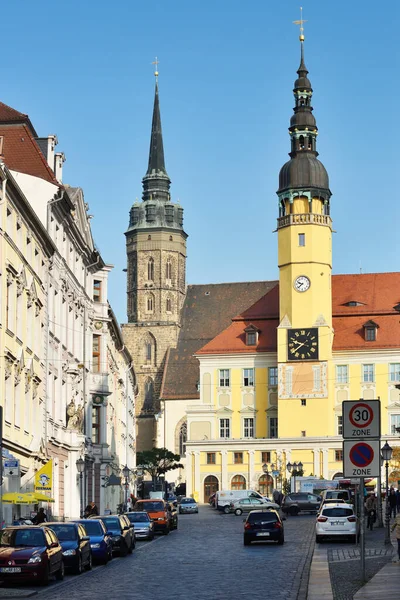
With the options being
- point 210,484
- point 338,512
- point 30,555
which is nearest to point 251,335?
point 210,484

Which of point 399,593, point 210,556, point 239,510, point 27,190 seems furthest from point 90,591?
point 239,510

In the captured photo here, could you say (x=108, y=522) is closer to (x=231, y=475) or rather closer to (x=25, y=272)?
(x=25, y=272)

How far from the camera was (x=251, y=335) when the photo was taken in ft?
404

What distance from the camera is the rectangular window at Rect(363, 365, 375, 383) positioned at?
389ft

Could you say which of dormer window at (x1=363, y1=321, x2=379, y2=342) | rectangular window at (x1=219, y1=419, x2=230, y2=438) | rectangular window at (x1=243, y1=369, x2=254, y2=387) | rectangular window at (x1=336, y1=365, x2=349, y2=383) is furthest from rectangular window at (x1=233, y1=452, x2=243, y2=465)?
dormer window at (x1=363, y1=321, x2=379, y2=342)

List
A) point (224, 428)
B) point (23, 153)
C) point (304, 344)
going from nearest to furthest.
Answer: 1. point (23, 153)
2. point (304, 344)
3. point (224, 428)

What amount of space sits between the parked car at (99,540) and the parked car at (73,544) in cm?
178

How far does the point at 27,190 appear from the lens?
56.7 metres

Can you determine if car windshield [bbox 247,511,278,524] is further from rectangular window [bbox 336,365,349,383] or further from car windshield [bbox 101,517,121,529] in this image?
rectangular window [bbox 336,365,349,383]

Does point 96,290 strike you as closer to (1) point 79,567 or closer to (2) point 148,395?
(1) point 79,567

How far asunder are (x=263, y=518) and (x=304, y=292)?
74.8 meters

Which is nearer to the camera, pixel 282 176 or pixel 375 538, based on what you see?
pixel 375 538

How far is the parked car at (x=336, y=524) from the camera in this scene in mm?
45312

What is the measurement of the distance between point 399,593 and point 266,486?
324ft
